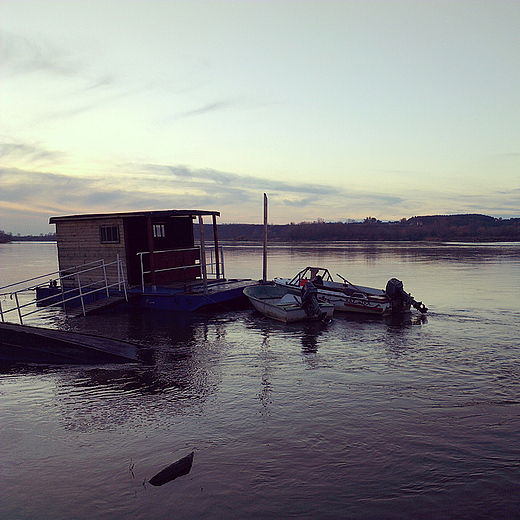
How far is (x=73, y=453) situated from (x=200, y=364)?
14.8 ft

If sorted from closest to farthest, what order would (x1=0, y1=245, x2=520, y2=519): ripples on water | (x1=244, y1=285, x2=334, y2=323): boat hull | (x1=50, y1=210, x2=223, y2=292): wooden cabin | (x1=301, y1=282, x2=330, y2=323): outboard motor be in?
(x1=0, y1=245, x2=520, y2=519): ripples on water, (x1=301, y1=282, x2=330, y2=323): outboard motor, (x1=244, y1=285, x2=334, y2=323): boat hull, (x1=50, y1=210, x2=223, y2=292): wooden cabin

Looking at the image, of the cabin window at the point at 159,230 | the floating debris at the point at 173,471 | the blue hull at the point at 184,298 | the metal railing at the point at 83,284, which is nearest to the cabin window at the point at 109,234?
the metal railing at the point at 83,284

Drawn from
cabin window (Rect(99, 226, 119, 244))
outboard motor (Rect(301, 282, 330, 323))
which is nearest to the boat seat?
outboard motor (Rect(301, 282, 330, 323))

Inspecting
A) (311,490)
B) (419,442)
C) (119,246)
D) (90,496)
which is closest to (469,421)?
(419,442)

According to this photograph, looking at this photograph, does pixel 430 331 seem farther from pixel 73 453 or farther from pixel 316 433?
pixel 73 453

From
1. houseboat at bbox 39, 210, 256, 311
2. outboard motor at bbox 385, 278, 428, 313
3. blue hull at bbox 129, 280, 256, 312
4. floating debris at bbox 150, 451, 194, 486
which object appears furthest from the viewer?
houseboat at bbox 39, 210, 256, 311

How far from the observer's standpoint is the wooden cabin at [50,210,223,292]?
1845 cm

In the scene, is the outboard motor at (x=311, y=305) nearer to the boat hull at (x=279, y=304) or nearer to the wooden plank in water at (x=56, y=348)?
the boat hull at (x=279, y=304)

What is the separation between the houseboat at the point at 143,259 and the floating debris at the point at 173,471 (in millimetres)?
11326

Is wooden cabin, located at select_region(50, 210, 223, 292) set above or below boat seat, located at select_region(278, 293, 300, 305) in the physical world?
above

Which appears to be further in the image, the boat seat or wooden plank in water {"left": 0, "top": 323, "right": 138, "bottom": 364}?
the boat seat

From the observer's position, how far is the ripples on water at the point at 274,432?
16.5ft

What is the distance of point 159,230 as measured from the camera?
64.2ft

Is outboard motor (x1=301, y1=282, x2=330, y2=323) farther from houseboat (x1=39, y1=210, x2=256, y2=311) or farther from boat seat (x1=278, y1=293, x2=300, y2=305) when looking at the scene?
houseboat (x1=39, y1=210, x2=256, y2=311)
